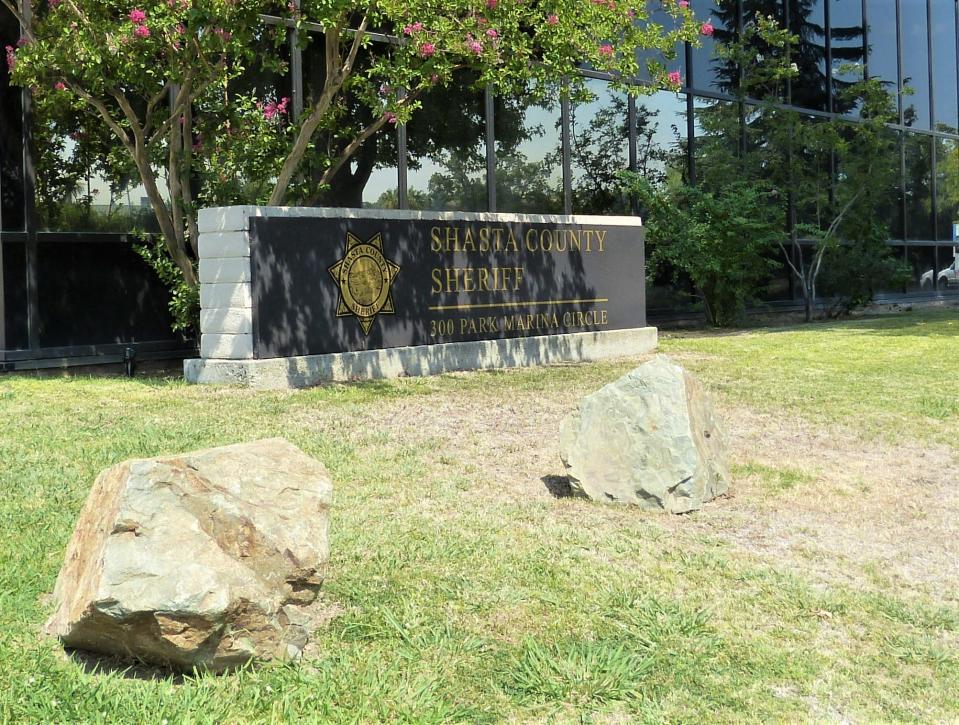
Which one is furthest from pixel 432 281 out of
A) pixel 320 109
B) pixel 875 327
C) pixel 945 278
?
pixel 945 278

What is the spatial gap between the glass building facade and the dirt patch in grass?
190 inches

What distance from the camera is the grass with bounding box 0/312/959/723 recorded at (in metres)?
3.69

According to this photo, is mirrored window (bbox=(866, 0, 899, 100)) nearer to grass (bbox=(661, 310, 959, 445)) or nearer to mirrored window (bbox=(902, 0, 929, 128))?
mirrored window (bbox=(902, 0, 929, 128))

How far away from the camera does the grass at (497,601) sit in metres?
3.69

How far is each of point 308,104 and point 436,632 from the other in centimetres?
1047

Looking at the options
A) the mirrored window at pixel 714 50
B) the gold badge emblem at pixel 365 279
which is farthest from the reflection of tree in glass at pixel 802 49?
the gold badge emblem at pixel 365 279

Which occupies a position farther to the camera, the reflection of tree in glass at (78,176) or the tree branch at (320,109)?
the reflection of tree in glass at (78,176)

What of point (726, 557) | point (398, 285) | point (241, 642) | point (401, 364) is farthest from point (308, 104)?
point (241, 642)

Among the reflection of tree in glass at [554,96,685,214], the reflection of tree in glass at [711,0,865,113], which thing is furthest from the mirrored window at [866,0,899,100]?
the reflection of tree in glass at [554,96,685,214]

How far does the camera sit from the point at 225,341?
1058 centimetres

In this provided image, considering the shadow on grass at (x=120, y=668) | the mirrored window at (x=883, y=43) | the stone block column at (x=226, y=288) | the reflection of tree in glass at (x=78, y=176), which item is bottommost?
the shadow on grass at (x=120, y=668)

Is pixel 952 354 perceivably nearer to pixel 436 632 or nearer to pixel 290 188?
pixel 290 188

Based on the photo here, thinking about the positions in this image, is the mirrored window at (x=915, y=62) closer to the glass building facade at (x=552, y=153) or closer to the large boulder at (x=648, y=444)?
the glass building facade at (x=552, y=153)

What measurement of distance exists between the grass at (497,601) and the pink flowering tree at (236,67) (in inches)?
145
